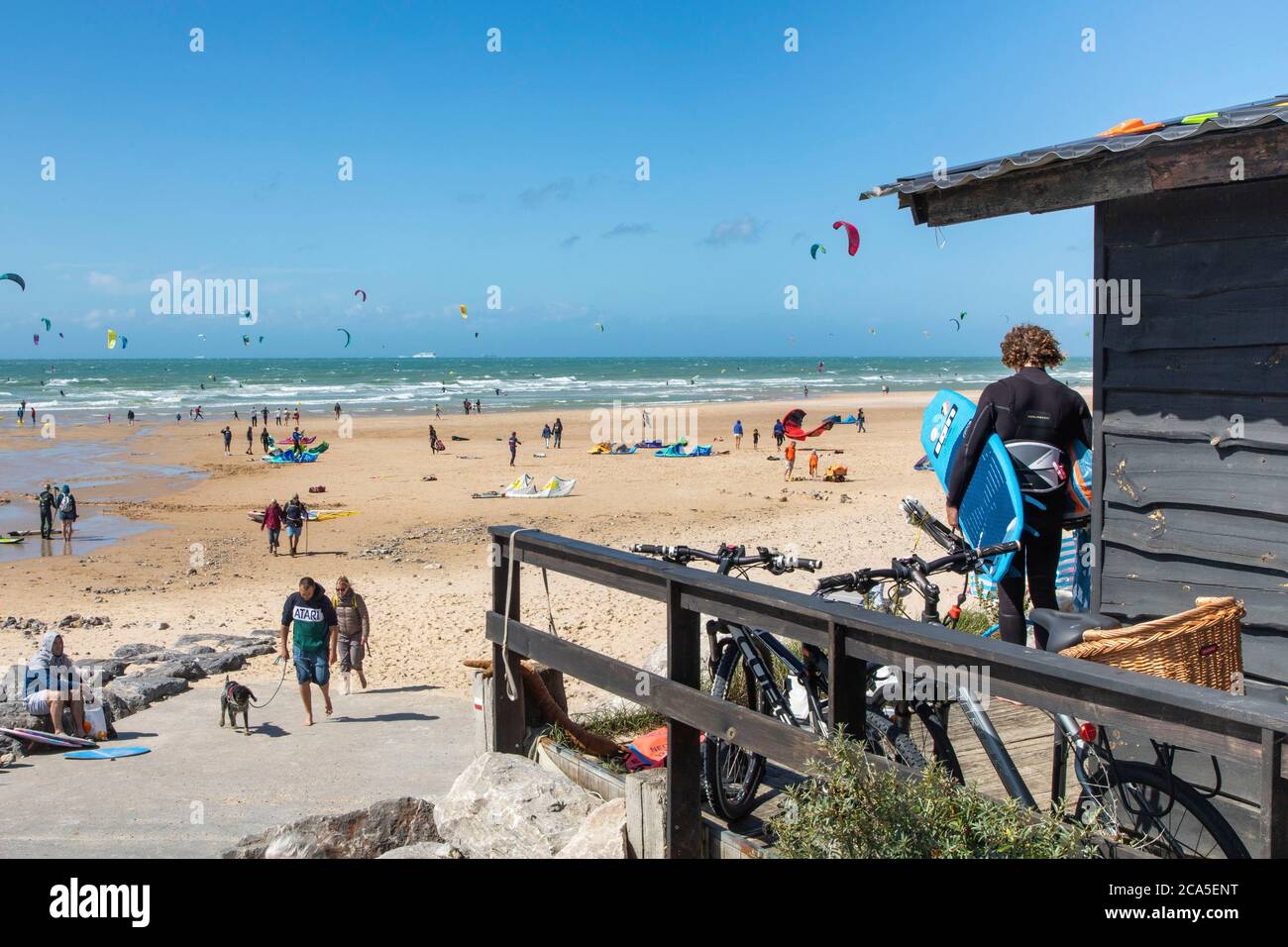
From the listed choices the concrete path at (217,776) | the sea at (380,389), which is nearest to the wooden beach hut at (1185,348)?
the concrete path at (217,776)

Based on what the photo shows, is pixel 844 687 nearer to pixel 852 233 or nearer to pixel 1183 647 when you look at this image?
pixel 1183 647

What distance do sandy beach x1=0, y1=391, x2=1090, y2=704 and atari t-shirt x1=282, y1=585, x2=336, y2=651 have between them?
1.49 meters

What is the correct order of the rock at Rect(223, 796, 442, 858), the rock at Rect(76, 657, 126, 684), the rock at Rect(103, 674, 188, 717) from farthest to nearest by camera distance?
the rock at Rect(76, 657, 126, 684) → the rock at Rect(103, 674, 188, 717) → the rock at Rect(223, 796, 442, 858)

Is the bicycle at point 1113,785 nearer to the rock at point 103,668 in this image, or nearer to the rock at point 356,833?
the rock at point 356,833

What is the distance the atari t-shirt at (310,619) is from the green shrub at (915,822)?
25.5ft

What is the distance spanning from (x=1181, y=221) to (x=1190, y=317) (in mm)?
331

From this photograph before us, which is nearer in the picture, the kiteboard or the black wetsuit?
the black wetsuit

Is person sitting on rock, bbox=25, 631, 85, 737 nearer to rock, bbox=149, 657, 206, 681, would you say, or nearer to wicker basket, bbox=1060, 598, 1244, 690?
rock, bbox=149, 657, 206, 681

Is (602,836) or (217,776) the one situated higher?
(602,836)

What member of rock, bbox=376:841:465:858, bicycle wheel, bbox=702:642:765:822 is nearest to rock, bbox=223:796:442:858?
rock, bbox=376:841:465:858

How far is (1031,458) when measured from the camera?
4680mm

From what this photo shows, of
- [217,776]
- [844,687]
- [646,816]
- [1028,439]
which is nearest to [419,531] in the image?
[217,776]

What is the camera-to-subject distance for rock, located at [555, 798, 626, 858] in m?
4.03

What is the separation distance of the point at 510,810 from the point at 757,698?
1175 millimetres
